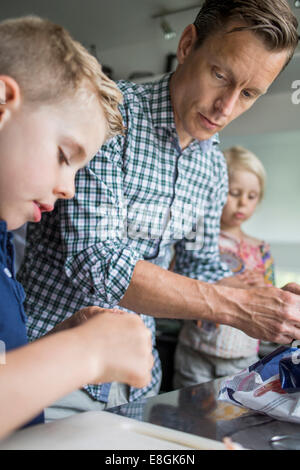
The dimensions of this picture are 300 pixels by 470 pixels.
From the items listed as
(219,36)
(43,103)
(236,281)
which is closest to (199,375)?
(236,281)

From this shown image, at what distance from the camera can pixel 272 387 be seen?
0.71 meters

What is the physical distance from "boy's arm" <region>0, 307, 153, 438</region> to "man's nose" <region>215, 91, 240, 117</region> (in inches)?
19.9

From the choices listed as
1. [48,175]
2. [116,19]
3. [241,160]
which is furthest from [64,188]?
[241,160]

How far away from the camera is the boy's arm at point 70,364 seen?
39cm

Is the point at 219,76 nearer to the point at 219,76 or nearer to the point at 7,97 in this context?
the point at 219,76

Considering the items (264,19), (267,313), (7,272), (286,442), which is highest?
(264,19)

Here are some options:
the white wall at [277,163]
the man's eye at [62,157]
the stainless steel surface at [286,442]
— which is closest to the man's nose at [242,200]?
the white wall at [277,163]

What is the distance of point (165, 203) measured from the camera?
39.2 inches

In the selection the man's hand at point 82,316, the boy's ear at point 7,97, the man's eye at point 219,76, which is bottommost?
the man's hand at point 82,316

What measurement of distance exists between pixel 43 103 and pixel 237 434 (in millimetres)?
454

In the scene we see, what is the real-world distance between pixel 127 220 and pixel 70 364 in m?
0.54

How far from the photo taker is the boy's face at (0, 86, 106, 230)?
49cm

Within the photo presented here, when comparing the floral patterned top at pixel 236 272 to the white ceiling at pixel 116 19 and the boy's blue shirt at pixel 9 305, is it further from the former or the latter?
the boy's blue shirt at pixel 9 305

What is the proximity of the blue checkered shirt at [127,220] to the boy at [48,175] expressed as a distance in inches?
7.5
